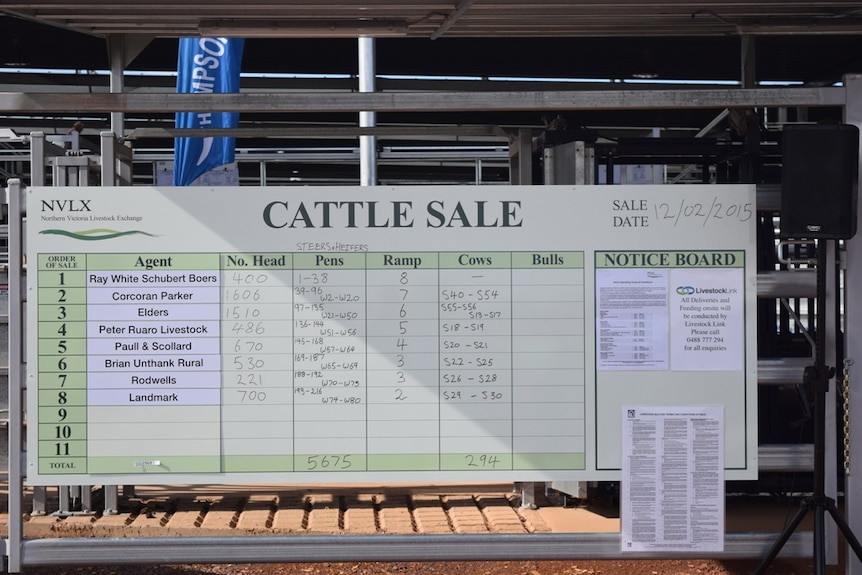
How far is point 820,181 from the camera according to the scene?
4133 millimetres

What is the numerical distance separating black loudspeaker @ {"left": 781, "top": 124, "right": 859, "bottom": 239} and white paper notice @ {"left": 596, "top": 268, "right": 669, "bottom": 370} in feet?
1.93

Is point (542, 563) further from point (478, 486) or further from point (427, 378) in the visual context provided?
point (427, 378)

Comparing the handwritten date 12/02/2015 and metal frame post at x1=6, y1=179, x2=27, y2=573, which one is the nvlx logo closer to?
metal frame post at x1=6, y1=179, x2=27, y2=573

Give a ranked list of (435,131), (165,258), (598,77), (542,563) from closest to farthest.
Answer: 1. (165,258)
2. (542,563)
3. (435,131)
4. (598,77)

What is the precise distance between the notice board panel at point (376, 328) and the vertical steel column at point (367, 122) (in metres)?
4.04

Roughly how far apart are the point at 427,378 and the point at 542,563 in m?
2.25

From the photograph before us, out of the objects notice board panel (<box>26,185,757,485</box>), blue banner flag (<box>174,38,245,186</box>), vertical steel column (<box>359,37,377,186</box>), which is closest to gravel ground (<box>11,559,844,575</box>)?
notice board panel (<box>26,185,757,485</box>)

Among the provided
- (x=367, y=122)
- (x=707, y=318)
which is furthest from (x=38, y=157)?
(x=707, y=318)

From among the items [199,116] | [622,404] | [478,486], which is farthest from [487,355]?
[199,116]

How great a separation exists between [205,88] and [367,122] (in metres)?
1.65

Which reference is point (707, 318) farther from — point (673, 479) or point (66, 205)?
point (66, 205)

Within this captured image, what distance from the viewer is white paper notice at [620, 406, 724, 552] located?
14.3ft

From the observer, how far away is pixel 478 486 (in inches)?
301

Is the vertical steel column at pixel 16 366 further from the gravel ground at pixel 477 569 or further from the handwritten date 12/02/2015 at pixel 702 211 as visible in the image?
the handwritten date 12/02/2015 at pixel 702 211
